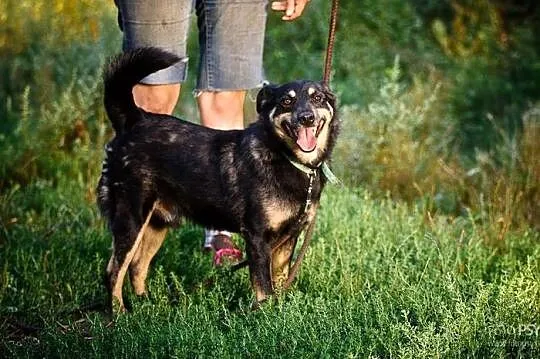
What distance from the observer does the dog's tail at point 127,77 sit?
4.96 meters

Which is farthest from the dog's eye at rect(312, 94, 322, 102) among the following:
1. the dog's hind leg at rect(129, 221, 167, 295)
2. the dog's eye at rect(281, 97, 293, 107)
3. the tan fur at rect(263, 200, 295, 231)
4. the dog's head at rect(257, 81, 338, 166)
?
the dog's hind leg at rect(129, 221, 167, 295)

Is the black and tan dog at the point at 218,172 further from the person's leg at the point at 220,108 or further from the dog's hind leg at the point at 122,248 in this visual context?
the person's leg at the point at 220,108

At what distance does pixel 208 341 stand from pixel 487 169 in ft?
12.6

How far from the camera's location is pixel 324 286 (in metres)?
5.01

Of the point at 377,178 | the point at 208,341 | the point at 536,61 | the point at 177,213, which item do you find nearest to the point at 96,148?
the point at 377,178

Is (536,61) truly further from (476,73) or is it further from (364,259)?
(364,259)

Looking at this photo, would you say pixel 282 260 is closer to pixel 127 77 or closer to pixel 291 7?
pixel 127 77

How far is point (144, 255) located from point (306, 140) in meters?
1.09

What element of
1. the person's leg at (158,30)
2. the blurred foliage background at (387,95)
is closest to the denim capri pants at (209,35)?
the person's leg at (158,30)

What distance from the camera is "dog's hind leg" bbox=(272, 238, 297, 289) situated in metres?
5.04

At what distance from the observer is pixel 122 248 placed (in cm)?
506

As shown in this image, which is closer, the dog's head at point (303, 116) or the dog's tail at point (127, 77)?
the dog's head at point (303, 116)

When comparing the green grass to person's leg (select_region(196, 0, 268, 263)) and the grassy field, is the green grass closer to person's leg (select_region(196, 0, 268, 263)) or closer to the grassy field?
the grassy field

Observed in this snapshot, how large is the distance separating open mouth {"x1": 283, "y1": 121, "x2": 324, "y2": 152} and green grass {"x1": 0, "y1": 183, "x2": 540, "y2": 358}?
2.10 ft
